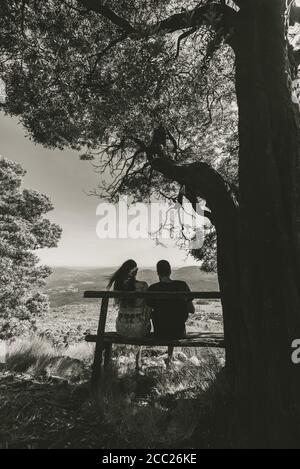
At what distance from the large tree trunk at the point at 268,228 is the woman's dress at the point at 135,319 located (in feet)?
6.93

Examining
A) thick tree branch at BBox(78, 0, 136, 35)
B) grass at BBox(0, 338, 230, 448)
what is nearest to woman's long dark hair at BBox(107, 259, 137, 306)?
grass at BBox(0, 338, 230, 448)

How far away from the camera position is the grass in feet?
12.3

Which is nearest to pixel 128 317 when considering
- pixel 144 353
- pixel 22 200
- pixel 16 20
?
pixel 144 353

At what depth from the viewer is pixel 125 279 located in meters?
6.52

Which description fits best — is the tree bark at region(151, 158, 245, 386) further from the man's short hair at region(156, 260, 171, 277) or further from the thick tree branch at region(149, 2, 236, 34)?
the thick tree branch at region(149, 2, 236, 34)

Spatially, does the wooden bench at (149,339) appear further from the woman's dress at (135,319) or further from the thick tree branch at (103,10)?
the thick tree branch at (103,10)

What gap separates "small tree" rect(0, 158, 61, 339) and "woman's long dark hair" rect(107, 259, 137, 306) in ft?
47.4

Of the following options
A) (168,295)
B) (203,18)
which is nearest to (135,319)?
(168,295)

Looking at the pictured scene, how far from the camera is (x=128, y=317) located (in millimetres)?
6215

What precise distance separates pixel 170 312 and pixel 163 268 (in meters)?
0.81

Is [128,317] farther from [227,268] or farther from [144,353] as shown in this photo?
[144,353]

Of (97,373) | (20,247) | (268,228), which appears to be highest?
(20,247)

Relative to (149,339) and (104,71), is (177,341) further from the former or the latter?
(104,71)

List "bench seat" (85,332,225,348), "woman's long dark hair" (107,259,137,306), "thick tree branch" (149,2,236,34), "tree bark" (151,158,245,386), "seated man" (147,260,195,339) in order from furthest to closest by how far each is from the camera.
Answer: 1. "woman's long dark hair" (107,259,137,306)
2. "seated man" (147,260,195,339)
3. "thick tree branch" (149,2,236,34)
4. "bench seat" (85,332,225,348)
5. "tree bark" (151,158,245,386)
